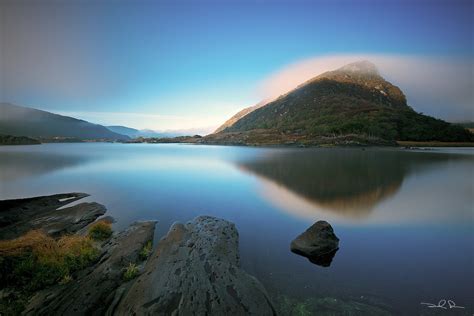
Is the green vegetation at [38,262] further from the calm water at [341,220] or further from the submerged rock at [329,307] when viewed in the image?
the submerged rock at [329,307]

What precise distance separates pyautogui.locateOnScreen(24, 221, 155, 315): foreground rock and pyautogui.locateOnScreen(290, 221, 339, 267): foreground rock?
8071mm

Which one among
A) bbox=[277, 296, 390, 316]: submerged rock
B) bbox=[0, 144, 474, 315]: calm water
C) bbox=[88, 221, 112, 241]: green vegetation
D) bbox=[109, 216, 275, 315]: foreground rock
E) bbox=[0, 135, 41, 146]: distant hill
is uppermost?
bbox=[0, 135, 41, 146]: distant hill

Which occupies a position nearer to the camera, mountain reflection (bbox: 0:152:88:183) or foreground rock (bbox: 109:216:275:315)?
foreground rock (bbox: 109:216:275:315)

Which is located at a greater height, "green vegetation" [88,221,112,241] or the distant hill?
the distant hill

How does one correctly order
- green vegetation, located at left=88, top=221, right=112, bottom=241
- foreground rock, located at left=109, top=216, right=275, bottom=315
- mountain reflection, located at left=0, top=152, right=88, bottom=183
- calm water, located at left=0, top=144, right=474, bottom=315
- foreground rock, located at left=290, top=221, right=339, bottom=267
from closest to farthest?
foreground rock, located at left=109, top=216, right=275, bottom=315 < calm water, located at left=0, top=144, right=474, bottom=315 < foreground rock, located at left=290, top=221, right=339, bottom=267 < green vegetation, located at left=88, top=221, right=112, bottom=241 < mountain reflection, located at left=0, top=152, right=88, bottom=183

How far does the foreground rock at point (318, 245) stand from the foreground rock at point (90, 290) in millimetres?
8071

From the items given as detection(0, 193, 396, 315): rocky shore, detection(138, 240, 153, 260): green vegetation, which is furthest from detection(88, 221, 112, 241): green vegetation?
detection(138, 240, 153, 260): green vegetation

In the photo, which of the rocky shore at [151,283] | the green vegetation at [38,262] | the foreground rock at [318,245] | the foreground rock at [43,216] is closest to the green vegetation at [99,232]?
the rocky shore at [151,283]

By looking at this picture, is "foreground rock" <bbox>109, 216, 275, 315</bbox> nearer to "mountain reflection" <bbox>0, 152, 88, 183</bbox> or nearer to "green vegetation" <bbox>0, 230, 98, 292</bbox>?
"green vegetation" <bbox>0, 230, 98, 292</bbox>

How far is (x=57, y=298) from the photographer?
23.3 feet

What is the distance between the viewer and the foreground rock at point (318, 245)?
11094 mm

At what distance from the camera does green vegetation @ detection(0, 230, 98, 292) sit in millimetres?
7945

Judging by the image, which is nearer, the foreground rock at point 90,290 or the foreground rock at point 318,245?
the foreground rock at point 90,290

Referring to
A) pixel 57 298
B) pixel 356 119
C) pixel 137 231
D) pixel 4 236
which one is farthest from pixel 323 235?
pixel 356 119
